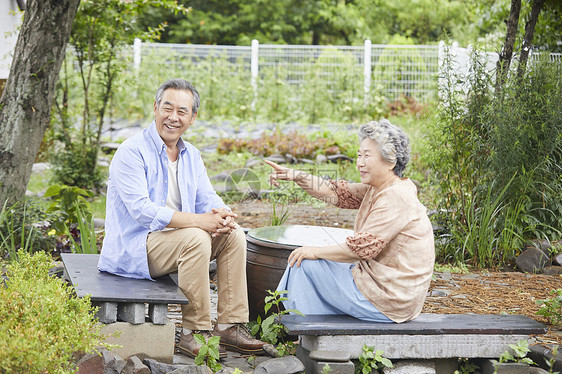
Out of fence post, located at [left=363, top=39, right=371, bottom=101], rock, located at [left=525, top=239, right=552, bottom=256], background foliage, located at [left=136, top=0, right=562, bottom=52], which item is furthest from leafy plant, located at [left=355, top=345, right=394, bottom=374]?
background foliage, located at [left=136, top=0, right=562, bottom=52]

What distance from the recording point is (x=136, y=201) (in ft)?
11.0

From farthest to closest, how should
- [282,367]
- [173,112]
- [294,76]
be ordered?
[294,76] < [173,112] < [282,367]

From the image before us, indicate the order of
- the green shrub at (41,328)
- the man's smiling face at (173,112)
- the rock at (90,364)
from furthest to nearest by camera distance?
the man's smiling face at (173,112), the rock at (90,364), the green shrub at (41,328)

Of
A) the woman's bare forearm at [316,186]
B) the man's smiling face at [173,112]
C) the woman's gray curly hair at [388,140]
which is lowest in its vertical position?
the woman's bare forearm at [316,186]

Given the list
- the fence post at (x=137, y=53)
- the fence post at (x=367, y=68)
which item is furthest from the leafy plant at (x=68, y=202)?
the fence post at (x=367, y=68)

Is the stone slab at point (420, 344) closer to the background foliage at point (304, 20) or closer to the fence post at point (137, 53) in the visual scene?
the fence post at point (137, 53)

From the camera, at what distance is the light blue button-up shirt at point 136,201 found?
3357mm

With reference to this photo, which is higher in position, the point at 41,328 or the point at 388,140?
the point at 388,140

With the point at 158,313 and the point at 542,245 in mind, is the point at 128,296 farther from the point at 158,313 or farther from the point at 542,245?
the point at 542,245

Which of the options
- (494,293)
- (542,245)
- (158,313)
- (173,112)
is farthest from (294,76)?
(158,313)

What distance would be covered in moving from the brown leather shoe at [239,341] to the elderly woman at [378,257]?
0.42m

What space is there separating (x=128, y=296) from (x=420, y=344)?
4.56 ft

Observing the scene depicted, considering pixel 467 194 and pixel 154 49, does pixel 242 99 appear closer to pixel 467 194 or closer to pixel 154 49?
pixel 154 49

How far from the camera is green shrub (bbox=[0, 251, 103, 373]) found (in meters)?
2.27
